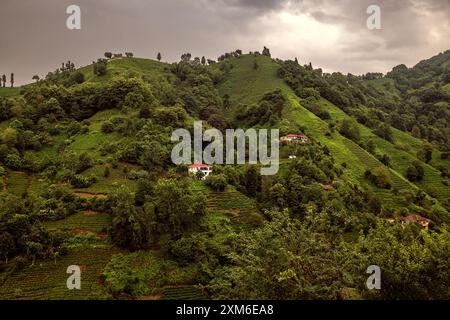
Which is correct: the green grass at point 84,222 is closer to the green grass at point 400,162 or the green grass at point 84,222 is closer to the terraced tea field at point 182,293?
the terraced tea field at point 182,293

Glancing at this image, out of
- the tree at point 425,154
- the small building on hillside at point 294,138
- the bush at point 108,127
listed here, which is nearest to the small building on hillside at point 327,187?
the small building on hillside at point 294,138

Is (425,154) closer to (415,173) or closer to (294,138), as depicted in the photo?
(415,173)

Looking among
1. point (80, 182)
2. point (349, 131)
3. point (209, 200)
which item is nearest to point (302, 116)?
point (349, 131)

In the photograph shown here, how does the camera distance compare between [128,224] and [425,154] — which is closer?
[128,224]

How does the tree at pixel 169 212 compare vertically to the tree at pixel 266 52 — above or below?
below

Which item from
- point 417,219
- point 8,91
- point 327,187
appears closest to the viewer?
point 417,219

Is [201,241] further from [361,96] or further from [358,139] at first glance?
[361,96]

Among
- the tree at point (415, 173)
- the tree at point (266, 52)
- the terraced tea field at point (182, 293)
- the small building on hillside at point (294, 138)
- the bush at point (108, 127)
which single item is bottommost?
the terraced tea field at point (182, 293)
